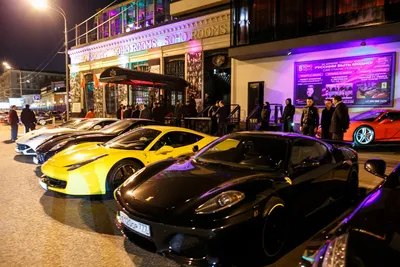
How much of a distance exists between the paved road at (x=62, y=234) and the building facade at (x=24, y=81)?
86.3 m

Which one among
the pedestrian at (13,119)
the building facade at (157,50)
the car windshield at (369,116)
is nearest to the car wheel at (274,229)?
the car windshield at (369,116)

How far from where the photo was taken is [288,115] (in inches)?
456

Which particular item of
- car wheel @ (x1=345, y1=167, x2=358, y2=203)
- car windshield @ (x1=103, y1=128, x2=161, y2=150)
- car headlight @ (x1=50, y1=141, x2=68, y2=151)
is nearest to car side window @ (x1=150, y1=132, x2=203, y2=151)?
car windshield @ (x1=103, y1=128, x2=161, y2=150)

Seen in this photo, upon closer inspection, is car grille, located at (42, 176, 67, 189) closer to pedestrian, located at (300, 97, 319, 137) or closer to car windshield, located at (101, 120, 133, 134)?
car windshield, located at (101, 120, 133, 134)

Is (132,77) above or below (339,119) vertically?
above

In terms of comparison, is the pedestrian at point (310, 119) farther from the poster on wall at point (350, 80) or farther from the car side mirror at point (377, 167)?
the car side mirror at point (377, 167)

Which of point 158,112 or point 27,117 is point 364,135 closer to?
point 158,112

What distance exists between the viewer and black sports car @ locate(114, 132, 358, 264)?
9.77 ft

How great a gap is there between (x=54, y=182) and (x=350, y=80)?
11.4 meters

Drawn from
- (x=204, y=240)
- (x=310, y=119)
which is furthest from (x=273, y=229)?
(x=310, y=119)

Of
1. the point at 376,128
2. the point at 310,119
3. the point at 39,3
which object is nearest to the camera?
the point at 310,119

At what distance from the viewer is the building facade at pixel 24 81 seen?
81.9 metres

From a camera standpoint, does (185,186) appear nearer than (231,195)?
No

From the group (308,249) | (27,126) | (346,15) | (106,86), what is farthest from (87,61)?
(308,249)
